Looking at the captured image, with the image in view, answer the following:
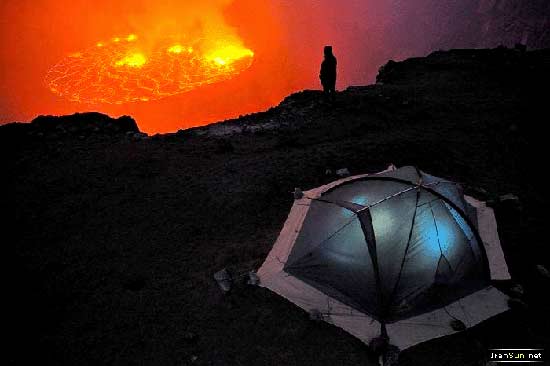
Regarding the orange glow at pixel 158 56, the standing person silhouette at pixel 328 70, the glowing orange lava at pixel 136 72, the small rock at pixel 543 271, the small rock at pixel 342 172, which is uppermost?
the orange glow at pixel 158 56

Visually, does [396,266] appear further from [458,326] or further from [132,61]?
[132,61]

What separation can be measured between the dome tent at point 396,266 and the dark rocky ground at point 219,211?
0.36 metres

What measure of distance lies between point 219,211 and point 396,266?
17.2ft

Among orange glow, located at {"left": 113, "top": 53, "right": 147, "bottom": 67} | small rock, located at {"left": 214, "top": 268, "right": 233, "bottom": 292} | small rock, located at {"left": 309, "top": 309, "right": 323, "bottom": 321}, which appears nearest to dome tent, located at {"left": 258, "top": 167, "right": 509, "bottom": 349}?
small rock, located at {"left": 309, "top": 309, "right": 323, "bottom": 321}

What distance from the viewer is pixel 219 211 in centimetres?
954

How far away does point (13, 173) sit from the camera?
11.7 metres

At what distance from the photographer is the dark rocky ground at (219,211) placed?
5.98m

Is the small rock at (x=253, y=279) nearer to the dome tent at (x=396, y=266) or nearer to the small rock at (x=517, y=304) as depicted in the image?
the dome tent at (x=396, y=266)

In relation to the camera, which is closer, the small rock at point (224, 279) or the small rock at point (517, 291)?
the small rock at point (517, 291)

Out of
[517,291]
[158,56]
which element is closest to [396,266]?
[517,291]

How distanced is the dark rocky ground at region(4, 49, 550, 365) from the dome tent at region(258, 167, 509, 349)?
14.2 inches

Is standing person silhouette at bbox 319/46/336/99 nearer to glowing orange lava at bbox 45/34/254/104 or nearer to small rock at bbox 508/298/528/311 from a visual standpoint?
small rock at bbox 508/298/528/311

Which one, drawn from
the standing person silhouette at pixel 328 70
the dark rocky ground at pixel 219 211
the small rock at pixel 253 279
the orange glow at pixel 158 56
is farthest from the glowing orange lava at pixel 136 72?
the small rock at pixel 253 279

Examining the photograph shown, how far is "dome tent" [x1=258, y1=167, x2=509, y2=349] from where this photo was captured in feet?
19.2
